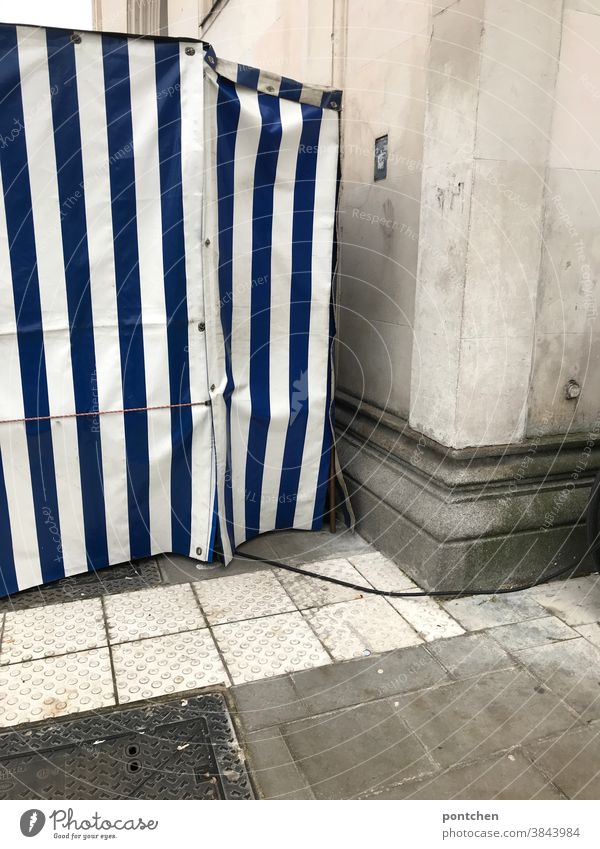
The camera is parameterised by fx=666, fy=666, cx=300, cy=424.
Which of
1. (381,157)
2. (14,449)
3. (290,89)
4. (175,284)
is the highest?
(290,89)

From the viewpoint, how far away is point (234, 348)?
168 inches

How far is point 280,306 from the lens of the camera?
4324 mm

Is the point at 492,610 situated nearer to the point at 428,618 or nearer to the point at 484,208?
the point at 428,618

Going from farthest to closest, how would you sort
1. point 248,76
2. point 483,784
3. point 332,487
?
point 332,487 < point 248,76 < point 483,784

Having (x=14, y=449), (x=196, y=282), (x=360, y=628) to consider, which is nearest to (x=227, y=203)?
(x=196, y=282)

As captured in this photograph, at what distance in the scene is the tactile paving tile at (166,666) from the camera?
122 inches

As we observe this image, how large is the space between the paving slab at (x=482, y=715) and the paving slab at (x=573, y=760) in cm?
6

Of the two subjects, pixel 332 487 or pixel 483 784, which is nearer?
pixel 483 784

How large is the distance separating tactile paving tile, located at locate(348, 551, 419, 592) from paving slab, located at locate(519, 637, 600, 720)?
35.5 inches

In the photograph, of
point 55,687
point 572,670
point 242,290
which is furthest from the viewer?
point 242,290

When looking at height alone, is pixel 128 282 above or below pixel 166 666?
above

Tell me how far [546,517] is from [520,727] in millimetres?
1585

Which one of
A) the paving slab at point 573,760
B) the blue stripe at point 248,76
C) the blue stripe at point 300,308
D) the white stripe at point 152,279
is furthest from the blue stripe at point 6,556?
the paving slab at point 573,760

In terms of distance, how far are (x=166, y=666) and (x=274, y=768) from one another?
2.89 feet
